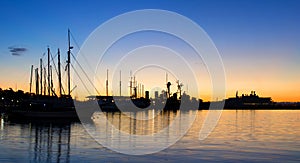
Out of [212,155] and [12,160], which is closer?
[12,160]

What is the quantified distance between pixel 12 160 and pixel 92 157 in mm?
6298

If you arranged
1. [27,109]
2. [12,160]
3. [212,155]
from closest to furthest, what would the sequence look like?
[12,160] < [212,155] < [27,109]

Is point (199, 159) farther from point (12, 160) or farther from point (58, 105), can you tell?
point (58, 105)

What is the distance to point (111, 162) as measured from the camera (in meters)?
31.3

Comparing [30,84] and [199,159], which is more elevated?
[30,84]

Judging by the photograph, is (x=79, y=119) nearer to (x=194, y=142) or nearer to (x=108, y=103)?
(x=194, y=142)

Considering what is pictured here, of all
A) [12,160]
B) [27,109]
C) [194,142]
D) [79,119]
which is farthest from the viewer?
[27,109]

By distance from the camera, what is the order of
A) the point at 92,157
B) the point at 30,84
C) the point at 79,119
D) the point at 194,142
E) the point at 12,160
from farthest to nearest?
the point at 30,84 < the point at 79,119 < the point at 194,142 < the point at 92,157 < the point at 12,160

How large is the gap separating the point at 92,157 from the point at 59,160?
118 inches

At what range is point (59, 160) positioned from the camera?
31.6 metres

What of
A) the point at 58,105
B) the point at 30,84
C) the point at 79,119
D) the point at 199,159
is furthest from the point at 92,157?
the point at 30,84

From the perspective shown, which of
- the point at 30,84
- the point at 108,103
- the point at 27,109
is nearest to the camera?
the point at 27,109

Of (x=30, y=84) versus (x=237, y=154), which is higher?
(x=30, y=84)

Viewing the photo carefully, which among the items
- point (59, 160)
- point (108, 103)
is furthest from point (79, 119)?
point (108, 103)
